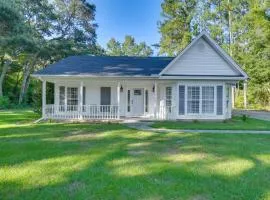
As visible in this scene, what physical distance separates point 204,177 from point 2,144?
23.0 feet

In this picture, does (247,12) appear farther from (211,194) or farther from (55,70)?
(211,194)

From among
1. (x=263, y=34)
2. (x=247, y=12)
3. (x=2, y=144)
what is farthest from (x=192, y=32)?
(x=2, y=144)

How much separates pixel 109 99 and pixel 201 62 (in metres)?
6.51

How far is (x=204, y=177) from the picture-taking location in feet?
21.6

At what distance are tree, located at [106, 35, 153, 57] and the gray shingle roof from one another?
56.4 meters

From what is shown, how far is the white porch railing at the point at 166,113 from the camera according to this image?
63.8 feet

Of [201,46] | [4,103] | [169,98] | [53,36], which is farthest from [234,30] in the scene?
[4,103]

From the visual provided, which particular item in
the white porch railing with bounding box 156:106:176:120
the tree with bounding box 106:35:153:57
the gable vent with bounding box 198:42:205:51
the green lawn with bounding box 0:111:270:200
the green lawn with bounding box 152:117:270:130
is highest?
the tree with bounding box 106:35:153:57

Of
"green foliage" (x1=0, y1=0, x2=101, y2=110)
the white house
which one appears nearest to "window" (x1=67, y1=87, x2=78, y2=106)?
the white house

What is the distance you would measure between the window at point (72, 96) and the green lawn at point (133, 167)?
856cm

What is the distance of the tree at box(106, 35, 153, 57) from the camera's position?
80.1 m

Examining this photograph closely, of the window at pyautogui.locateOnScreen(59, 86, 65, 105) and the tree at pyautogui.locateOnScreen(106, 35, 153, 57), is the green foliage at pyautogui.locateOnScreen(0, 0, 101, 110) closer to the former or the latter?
the window at pyautogui.locateOnScreen(59, 86, 65, 105)

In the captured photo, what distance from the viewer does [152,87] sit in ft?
69.6

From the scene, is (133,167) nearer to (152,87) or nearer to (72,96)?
(152,87)
